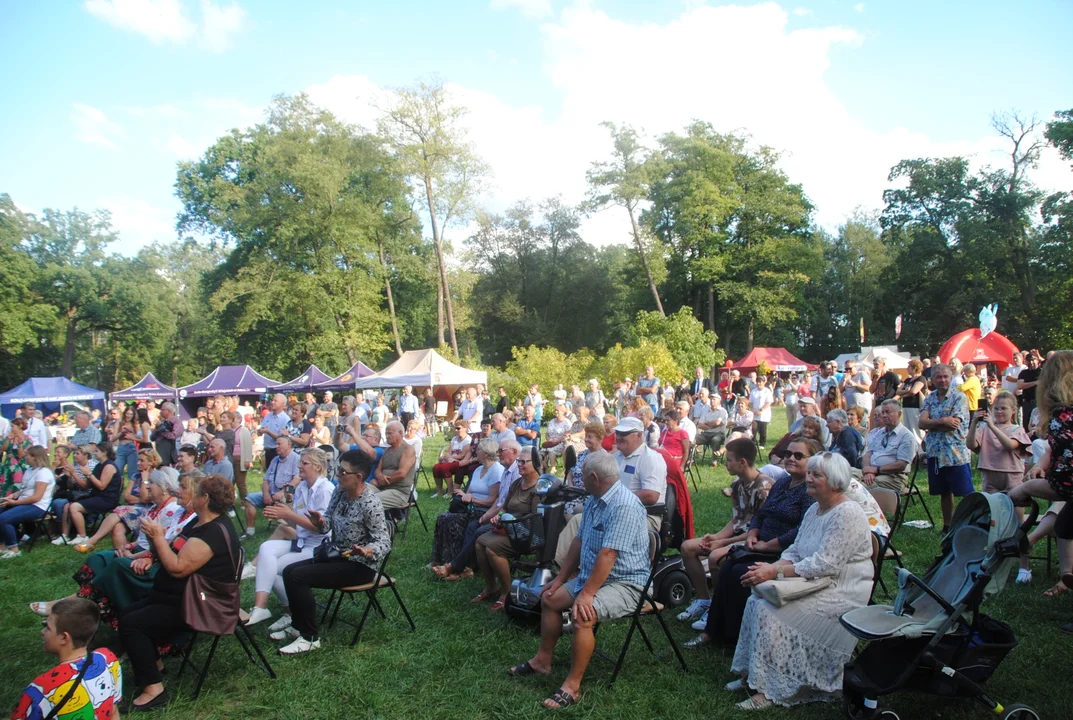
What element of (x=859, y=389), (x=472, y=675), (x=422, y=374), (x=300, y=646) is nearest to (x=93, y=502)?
(x=300, y=646)

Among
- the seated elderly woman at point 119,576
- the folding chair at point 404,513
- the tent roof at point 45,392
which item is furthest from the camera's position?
the tent roof at point 45,392

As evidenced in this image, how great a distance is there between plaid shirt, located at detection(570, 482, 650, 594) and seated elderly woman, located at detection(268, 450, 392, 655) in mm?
1445

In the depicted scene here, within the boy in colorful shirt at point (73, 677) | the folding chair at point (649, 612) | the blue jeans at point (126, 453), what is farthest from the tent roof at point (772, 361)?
the boy in colorful shirt at point (73, 677)

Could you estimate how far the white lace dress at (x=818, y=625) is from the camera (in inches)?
131

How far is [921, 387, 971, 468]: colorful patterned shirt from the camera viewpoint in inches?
230

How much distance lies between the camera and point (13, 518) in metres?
7.50

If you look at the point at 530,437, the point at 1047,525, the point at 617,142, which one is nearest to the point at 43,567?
the point at 530,437

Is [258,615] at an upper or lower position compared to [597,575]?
lower

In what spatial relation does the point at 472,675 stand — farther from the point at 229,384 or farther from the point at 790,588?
the point at 229,384

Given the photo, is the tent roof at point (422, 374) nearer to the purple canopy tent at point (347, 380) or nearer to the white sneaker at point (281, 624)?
the purple canopy tent at point (347, 380)

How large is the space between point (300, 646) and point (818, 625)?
3138mm

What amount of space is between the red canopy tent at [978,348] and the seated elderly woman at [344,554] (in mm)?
20247

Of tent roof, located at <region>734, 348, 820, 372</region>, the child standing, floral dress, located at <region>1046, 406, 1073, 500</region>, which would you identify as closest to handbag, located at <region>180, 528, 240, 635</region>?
floral dress, located at <region>1046, 406, 1073, 500</region>

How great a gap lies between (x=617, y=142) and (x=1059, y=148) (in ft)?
58.3
